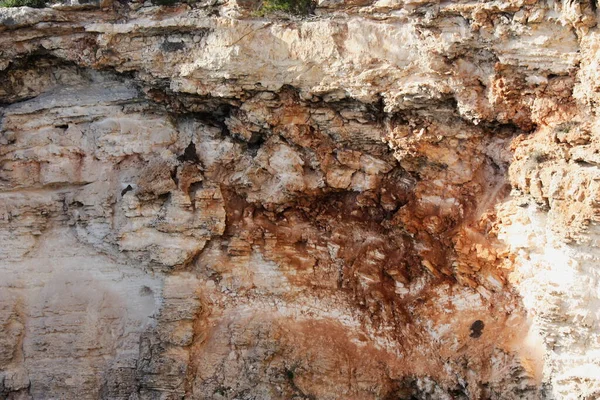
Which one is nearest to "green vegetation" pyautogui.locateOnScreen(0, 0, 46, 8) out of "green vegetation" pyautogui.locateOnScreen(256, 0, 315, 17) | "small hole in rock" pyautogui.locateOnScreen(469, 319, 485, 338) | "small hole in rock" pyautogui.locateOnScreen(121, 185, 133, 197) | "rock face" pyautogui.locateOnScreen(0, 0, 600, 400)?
"rock face" pyautogui.locateOnScreen(0, 0, 600, 400)

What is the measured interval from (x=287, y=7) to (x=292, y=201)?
2.93 m

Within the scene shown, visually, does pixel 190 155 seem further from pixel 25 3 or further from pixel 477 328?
pixel 477 328

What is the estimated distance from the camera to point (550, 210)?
8906 mm

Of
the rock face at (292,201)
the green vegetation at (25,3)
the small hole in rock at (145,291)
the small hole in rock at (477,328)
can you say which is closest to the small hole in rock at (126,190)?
the rock face at (292,201)

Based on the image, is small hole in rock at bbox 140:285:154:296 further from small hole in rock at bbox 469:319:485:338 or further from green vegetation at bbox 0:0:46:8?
small hole in rock at bbox 469:319:485:338

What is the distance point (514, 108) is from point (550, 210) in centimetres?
148

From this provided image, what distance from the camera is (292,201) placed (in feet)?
36.9

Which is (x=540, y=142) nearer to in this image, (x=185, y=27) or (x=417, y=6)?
(x=417, y=6)

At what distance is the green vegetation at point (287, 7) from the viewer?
406 inches

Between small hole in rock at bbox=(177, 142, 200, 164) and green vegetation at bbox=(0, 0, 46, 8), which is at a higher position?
green vegetation at bbox=(0, 0, 46, 8)

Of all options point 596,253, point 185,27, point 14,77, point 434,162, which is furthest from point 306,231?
point 14,77

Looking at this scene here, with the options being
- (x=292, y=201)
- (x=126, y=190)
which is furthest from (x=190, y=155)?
(x=292, y=201)

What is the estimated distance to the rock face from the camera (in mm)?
9398

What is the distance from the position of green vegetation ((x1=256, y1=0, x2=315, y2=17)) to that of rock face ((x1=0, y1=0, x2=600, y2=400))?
0.14 metres
